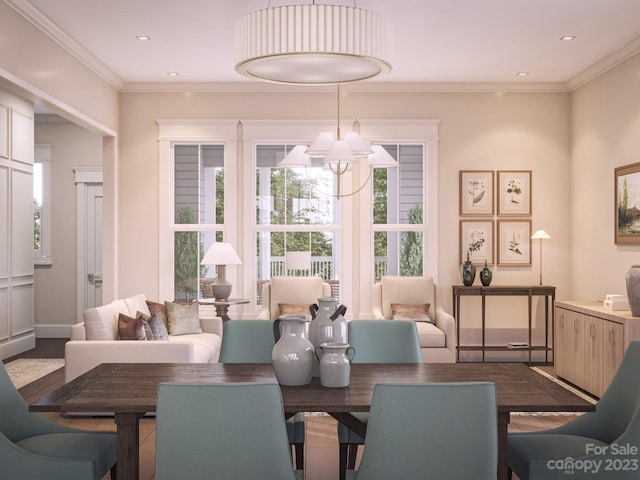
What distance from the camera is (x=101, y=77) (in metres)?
6.42

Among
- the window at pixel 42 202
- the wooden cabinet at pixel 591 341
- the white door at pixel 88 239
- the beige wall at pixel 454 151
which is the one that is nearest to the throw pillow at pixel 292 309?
the beige wall at pixel 454 151

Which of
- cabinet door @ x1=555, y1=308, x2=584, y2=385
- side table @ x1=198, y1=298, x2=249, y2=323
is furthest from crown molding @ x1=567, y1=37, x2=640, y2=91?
side table @ x1=198, y1=298, x2=249, y2=323

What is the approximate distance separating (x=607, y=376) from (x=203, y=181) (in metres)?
4.50

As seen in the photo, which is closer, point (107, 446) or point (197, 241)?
point (107, 446)

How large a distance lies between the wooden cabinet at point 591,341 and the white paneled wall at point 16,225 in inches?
227

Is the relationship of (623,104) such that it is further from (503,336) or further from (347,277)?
(347,277)

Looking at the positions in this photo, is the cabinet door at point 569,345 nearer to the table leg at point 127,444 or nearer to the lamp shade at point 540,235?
the lamp shade at point 540,235

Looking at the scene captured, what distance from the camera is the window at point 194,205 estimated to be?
715 centimetres

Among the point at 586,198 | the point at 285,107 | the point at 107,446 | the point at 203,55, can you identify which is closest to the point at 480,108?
the point at 586,198

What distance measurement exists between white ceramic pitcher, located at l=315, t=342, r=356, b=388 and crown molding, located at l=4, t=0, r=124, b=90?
3495 mm

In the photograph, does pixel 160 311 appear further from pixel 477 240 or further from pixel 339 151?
pixel 477 240

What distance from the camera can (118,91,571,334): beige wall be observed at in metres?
7.04

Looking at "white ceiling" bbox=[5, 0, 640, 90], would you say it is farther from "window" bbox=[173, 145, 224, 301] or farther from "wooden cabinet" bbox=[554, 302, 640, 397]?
"wooden cabinet" bbox=[554, 302, 640, 397]

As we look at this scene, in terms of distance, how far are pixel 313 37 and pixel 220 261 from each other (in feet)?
12.8
